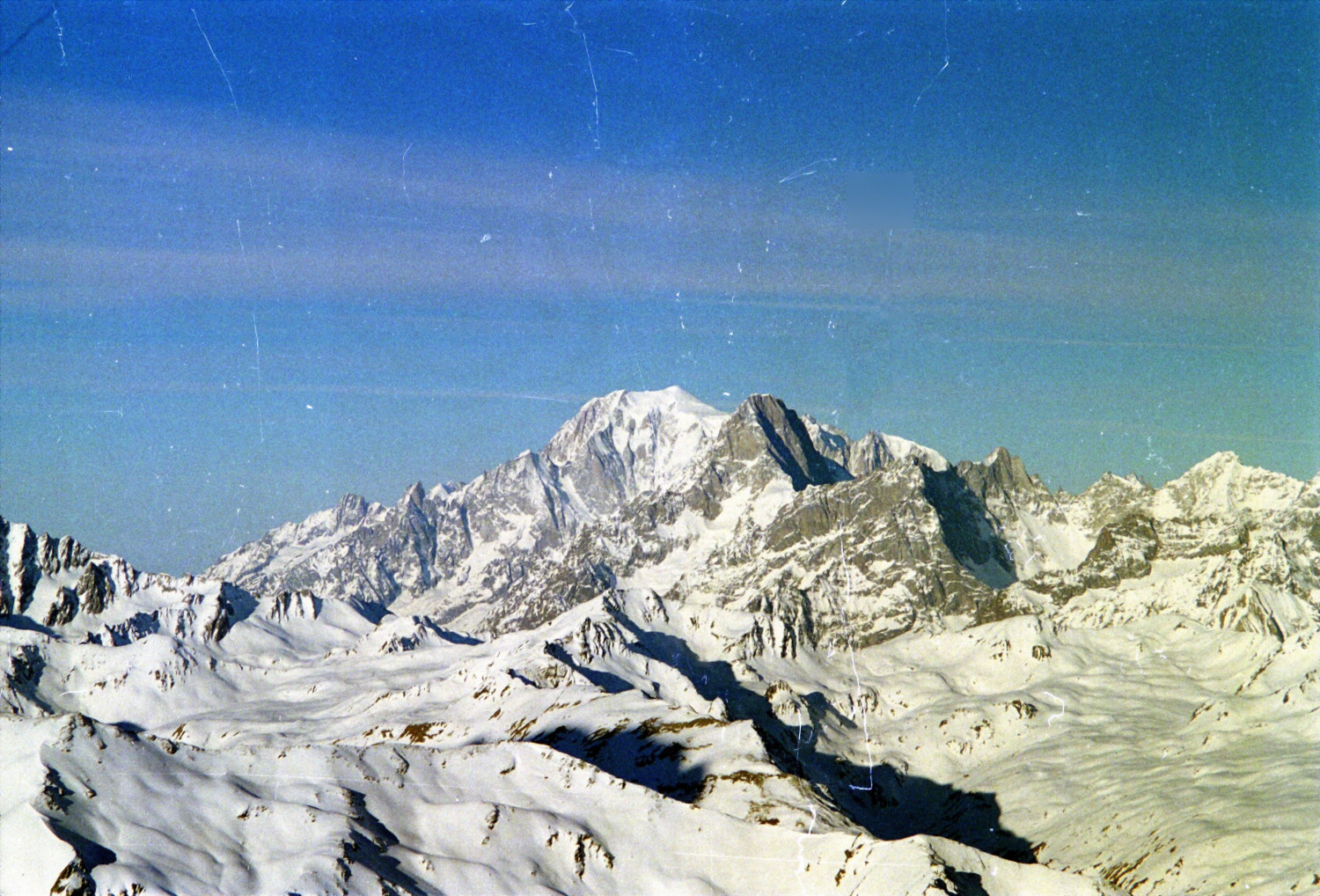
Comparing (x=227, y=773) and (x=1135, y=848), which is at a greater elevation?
(x=227, y=773)

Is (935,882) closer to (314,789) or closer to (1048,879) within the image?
(1048,879)

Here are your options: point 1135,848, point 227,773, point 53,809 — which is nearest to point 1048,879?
point 227,773

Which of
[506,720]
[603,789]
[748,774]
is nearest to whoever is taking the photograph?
[603,789]

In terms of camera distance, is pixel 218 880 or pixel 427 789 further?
pixel 427 789

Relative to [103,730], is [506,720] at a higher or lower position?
lower

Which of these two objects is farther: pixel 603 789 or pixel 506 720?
pixel 506 720

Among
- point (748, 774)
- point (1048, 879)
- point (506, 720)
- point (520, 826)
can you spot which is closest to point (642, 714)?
point (506, 720)

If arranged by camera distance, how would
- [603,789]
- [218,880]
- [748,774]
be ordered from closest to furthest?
1. [218,880]
2. [603,789]
3. [748,774]

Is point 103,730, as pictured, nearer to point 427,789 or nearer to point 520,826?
point 427,789

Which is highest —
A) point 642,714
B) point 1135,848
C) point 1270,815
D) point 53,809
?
point 53,809
